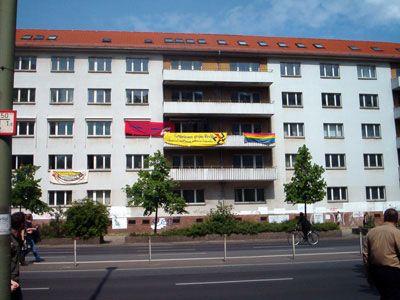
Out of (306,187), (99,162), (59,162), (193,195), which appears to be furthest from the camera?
(193,195)

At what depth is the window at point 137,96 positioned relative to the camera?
39.6 metres

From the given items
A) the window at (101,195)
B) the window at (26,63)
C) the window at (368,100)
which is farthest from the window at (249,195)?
the window at (26,63)

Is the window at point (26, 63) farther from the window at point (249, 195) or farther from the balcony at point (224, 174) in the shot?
the window at point (249, 195)

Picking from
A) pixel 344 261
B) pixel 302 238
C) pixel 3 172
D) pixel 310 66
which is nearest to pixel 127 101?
pixel 310 66

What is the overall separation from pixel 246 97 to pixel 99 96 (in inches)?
534

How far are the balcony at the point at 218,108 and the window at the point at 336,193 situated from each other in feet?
29.7

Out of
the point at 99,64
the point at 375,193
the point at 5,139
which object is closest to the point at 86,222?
the point at 99,64

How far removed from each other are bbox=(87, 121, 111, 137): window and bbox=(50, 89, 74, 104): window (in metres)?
2.72

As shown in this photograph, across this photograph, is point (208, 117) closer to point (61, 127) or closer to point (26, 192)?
point (61, 127)

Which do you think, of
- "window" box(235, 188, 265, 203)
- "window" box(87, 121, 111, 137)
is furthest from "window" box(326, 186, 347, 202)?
"window" box(87, 121, 111, 137)

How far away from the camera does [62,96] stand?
128ft

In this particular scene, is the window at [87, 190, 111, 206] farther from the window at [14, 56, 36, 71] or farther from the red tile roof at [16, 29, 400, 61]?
the red tile roof at [16, 29, 400, 61]

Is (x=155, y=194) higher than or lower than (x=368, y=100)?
lower

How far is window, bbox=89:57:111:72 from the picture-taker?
39625 mm
